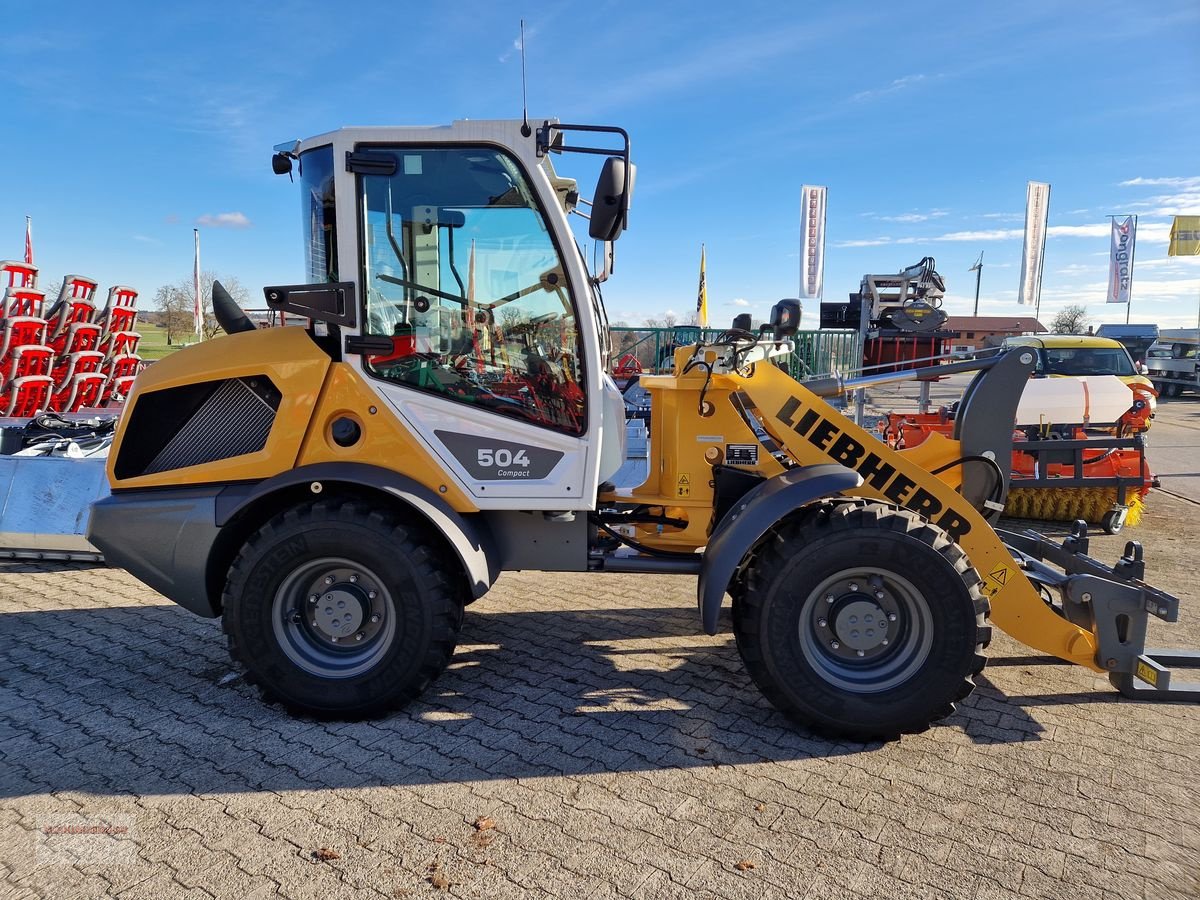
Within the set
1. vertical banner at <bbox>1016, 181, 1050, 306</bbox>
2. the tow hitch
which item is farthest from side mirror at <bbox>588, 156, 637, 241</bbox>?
vertical banner at <bbox>1016, 181, 1050, 306</bbox>

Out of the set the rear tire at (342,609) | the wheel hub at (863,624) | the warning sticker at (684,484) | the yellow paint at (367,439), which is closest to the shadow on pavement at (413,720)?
the rear tire at (342,609)

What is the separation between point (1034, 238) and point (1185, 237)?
33.9 ft

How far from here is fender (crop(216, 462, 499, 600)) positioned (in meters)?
3.46

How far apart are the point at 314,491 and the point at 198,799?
51.8 inches

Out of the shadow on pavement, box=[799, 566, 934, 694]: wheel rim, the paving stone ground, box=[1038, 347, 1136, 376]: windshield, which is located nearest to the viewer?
the paving stone ground

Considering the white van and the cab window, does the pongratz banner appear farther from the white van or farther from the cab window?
the cab window

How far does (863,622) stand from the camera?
134 inches

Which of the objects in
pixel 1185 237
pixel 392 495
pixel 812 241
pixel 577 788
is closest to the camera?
pixel 577 788

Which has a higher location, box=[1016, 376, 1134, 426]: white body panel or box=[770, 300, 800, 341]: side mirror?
box=[770, 300, 800, 341]: side mirror

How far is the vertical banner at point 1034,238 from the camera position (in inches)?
1054

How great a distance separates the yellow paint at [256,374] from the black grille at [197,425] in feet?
0.15

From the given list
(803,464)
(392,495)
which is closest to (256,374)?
(392,495)

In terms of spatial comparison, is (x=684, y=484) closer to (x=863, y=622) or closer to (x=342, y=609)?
(x=863, y=622)

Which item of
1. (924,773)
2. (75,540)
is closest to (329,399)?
(924,773)
